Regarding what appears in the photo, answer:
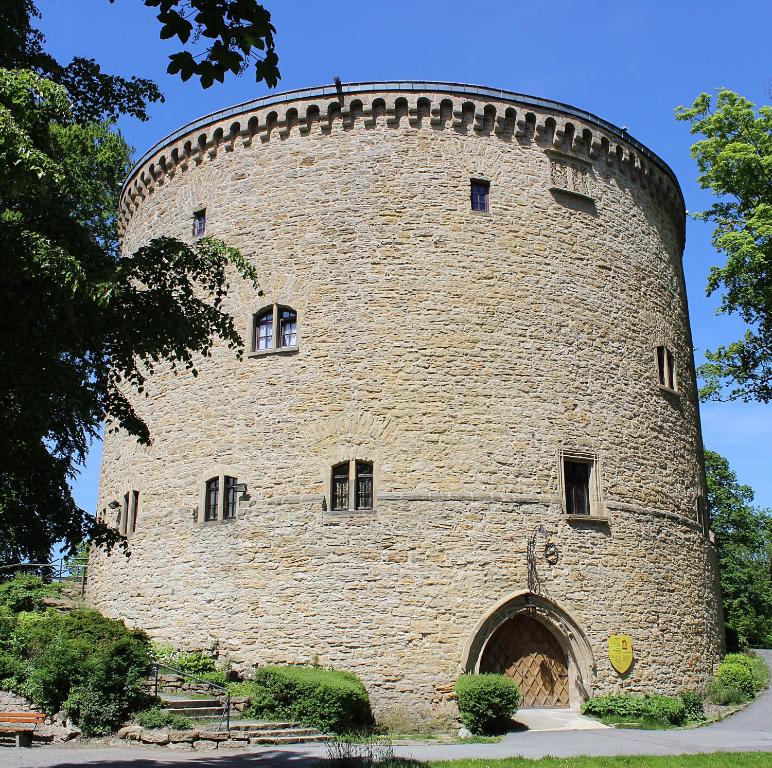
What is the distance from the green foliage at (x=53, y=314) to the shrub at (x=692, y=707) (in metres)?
13.0

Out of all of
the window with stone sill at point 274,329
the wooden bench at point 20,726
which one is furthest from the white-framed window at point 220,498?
the wooden bench at point 20,726

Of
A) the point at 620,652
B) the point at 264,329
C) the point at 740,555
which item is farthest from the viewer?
the point at 740,555

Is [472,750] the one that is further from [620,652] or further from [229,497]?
[229,497]

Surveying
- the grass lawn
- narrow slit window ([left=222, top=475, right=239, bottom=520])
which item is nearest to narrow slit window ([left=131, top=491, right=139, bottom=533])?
narrow slit window ([left=222, top=475, right=239, bottom=520])

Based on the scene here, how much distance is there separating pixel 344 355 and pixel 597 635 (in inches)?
312

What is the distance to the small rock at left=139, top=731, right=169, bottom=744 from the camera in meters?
13.7

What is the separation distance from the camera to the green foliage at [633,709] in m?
17.3

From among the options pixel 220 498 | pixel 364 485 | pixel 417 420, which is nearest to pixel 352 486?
pixel 364 485

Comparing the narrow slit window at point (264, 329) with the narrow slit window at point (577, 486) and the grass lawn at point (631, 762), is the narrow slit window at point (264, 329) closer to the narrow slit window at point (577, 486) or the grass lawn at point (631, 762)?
the narrow slit window at point (577, 486)

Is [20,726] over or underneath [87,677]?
underneath

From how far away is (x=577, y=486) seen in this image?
19.0 m

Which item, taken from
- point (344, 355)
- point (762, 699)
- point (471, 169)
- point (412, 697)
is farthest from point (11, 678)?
point (762, 699)

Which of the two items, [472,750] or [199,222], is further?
[199,222]

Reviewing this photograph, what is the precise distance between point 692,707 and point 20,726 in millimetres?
13516
